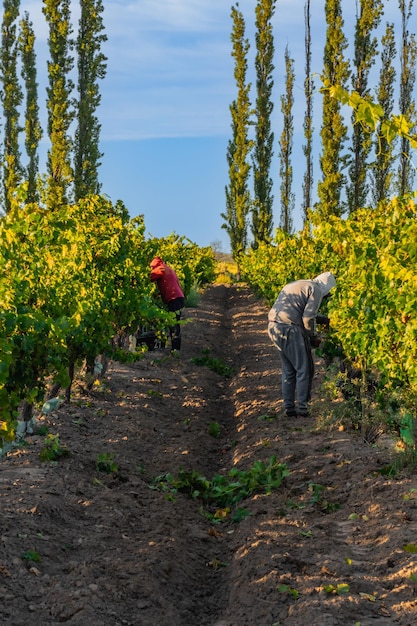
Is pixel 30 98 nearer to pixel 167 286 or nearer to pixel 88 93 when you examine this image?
pixel 88 93

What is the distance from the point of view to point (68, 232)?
7.73 meters

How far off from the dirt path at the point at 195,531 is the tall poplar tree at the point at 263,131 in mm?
37050

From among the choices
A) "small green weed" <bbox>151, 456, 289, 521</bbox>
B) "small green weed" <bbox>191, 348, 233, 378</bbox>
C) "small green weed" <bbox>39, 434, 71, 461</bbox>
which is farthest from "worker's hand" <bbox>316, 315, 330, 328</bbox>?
"small green weed" <bbox>191, 348, 233, 378</bbox>

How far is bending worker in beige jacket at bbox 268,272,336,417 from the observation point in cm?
798

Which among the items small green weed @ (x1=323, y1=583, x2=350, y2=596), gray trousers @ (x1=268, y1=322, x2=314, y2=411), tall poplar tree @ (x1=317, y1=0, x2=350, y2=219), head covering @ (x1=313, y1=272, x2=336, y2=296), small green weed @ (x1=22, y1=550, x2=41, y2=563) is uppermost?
tall poplar tree @ (x1=317, y1=0, x2=350, y2=219)

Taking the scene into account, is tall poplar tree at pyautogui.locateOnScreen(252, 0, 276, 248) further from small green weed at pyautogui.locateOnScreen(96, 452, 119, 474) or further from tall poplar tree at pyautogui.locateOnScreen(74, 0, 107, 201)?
small green weed at pyautogui.locateOnScreen(96, 452, 119, 474)

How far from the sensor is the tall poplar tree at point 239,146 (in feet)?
149

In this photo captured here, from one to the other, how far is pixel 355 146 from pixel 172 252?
721 inches

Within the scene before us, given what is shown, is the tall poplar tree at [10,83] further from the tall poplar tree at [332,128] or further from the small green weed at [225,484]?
the small green weed at [225,484]

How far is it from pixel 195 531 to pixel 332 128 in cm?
3024

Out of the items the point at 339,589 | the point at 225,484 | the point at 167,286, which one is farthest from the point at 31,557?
the point at 167,286

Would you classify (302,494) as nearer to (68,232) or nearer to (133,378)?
(68,232)

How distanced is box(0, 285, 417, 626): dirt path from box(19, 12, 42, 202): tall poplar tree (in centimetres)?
3454

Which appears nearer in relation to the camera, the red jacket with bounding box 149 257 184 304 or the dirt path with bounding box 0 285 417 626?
the dirt path with bounding box 0 285 417 626
